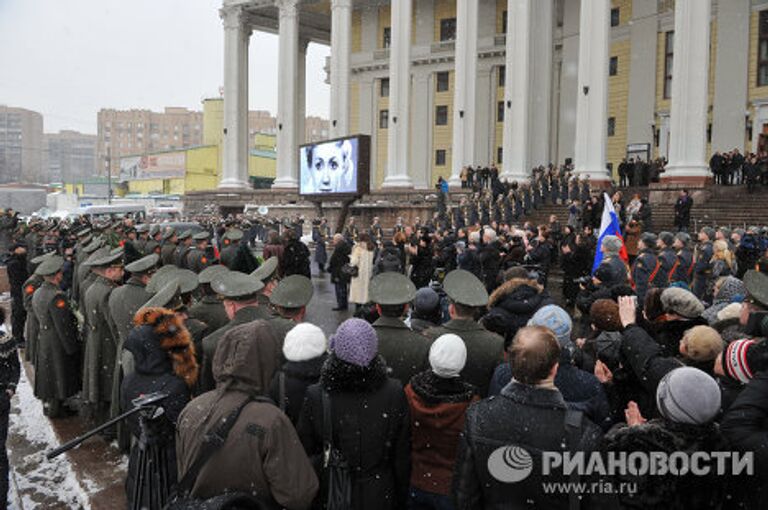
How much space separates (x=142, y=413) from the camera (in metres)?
3.78

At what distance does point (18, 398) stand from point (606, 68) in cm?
2514

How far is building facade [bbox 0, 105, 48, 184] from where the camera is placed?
4764 inches

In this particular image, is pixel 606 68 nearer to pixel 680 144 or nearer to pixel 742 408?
pixel 680 144

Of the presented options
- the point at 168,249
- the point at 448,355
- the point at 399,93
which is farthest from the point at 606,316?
the point at 399,93

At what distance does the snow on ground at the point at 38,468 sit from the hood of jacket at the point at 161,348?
3.47 ft

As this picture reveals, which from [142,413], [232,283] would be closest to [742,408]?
[142,413]

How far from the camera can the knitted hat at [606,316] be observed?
14.3 feet

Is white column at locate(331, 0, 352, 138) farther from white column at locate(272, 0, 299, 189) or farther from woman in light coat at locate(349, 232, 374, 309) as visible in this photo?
woman in light coat at locate(349, 232, 374, 309)

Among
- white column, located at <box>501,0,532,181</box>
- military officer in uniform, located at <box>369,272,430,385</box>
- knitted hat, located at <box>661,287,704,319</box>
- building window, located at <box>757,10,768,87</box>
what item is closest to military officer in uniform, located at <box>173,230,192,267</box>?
military officer in uniform, located at <box>369,272,430,385</box>

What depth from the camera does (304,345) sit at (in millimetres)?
3973

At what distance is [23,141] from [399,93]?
121 meters

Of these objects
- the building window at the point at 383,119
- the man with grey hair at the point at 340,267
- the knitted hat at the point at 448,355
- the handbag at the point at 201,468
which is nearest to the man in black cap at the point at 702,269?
the man with grey hair at the point at 340,267

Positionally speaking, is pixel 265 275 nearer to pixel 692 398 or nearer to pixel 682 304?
pixel 682 304

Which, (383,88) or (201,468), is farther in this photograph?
(383,88)
